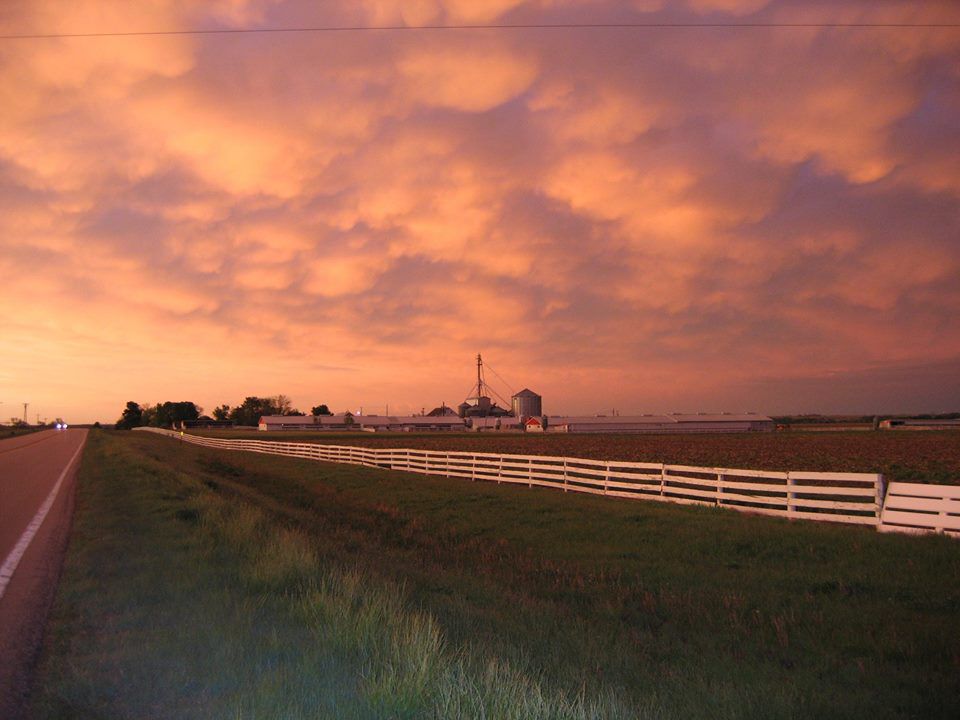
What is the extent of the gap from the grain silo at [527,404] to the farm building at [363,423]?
13219mm

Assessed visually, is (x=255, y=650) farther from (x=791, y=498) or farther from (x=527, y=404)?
(x=527, y=404)

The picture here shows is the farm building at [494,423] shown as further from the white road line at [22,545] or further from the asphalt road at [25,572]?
the white road line at [22,545]

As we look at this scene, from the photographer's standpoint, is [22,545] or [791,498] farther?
[791,498]

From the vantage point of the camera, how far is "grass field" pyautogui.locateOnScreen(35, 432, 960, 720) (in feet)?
15.3

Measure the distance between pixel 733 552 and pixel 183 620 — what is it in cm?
893

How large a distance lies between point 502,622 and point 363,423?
153167 millimetres

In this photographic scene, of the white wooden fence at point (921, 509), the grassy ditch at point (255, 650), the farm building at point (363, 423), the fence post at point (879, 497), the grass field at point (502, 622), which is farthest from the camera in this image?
the farm building at point (363, 423)

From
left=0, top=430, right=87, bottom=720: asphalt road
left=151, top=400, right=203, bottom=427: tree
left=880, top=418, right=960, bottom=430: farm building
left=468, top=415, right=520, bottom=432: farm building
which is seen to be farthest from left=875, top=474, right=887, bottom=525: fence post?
left=151, top=400, right=203, bottom=427: tree

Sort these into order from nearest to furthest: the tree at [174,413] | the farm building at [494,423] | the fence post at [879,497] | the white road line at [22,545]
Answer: the white road line at [22,545]
the fence post at [879,497]
the farm building at [494,423]
the tree at [174,413]

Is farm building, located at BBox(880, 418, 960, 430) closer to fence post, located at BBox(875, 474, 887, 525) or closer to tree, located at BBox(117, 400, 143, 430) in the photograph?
fence post, located at BBox(875, 474, 887, 525)

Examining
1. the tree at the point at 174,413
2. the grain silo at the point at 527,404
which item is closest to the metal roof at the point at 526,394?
the grain silo at the point at 527,404

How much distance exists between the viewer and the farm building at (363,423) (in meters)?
148

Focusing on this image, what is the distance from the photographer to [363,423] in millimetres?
157500

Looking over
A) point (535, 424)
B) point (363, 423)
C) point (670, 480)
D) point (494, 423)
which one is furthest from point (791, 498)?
point (363, 423)
